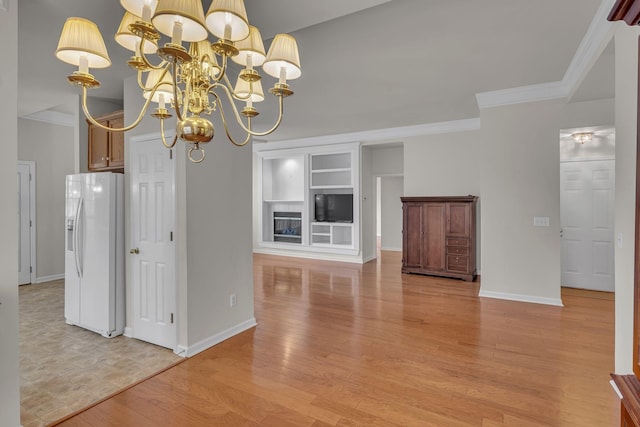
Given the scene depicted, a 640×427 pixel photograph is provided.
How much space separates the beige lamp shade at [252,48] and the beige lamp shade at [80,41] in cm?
62

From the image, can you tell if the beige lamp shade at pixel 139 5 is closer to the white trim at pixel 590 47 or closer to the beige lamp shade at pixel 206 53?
the beige lamp shade at pixel 206 53

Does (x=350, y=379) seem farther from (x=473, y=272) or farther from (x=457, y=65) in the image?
(x=473, y=272)

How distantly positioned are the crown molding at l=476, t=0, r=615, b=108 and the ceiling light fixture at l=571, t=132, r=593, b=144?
1088 millimetres

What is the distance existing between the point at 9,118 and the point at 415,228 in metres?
5.71

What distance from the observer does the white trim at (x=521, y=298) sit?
4301 mm

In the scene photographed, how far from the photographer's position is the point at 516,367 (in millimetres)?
2717

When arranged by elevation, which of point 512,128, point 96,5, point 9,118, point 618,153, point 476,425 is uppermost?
point 96,5

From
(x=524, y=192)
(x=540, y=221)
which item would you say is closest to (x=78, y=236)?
(x=524, y=192)

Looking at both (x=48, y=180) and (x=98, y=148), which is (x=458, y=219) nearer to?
(x=98, y=148)

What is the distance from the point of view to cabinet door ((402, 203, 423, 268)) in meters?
6.16

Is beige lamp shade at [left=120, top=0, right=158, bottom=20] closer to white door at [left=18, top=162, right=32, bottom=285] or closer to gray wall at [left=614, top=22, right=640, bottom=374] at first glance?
gray wall at [left=614, top=22, right=640, bottom=374]

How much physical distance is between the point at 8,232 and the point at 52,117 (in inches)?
203

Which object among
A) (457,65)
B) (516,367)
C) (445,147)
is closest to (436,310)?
(516,367)

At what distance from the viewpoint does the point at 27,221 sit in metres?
5.44
